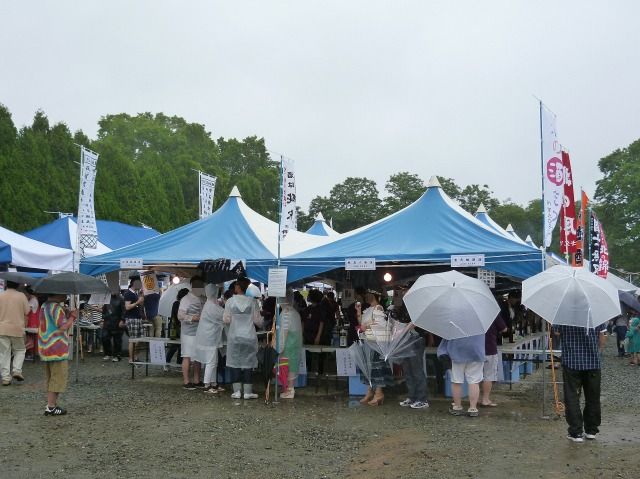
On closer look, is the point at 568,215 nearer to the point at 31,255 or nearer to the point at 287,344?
the point at 287,344

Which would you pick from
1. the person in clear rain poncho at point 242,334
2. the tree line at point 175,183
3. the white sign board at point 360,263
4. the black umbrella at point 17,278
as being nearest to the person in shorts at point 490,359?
the white sign board at point 360,263

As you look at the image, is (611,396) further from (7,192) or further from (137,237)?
(7,192)

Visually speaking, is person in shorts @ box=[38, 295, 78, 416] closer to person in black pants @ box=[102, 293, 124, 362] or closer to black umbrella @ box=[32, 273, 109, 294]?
black umbrella @ box=[32, 273, 109, 294]

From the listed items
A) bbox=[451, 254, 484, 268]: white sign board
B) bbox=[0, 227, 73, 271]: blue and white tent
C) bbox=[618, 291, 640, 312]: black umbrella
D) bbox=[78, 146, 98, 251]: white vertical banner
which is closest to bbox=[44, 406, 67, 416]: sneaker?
bbox=[78, 146, 98, 251]: white vertical banner

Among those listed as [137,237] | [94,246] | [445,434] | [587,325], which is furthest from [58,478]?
[137,237]

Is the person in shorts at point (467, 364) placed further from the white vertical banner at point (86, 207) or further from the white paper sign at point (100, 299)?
the white paper sign at point (100, 299)

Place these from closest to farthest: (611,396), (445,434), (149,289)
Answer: (445,434), (611,396), (149,289)

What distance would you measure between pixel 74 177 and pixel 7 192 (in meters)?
5.06

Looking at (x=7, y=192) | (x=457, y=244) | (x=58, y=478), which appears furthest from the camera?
(x=7, y=192)

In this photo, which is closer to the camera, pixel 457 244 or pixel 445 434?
pixel 445 434

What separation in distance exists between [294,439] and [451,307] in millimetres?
2284

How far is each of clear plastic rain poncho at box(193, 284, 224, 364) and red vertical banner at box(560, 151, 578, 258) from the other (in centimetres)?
472

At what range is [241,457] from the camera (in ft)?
19.8

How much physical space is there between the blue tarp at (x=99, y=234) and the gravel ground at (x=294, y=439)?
6.54m
